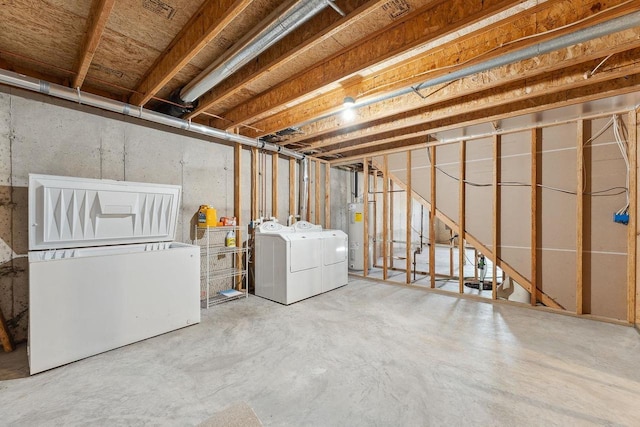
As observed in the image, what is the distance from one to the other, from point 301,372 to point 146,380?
1.14 meters

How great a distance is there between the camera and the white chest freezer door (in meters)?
2.28

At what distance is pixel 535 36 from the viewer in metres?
1.83

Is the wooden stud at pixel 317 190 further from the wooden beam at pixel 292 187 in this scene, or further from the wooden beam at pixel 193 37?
the wooden beam at pixel 193 37

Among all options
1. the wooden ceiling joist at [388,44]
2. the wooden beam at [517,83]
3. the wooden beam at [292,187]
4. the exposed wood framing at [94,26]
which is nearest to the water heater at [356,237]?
the wooden beam at [292,187]

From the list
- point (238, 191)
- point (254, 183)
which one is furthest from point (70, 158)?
point (254, 183)

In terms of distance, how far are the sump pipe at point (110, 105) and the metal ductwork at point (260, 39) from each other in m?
0.68

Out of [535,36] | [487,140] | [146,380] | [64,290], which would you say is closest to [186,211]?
[64,290]

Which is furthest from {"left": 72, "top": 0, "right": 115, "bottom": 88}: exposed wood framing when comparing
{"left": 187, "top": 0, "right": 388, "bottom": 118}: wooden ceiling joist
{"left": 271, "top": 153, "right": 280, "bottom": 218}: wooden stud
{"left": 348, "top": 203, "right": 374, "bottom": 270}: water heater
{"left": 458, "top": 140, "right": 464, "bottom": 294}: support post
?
{"left": 348, "top": 203, "right": 374, "bottom": 270}: water heater

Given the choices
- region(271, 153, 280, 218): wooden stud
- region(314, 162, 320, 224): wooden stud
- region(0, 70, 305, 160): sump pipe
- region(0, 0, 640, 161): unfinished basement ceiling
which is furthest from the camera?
region(314, 162, 320, 224): wooden stud

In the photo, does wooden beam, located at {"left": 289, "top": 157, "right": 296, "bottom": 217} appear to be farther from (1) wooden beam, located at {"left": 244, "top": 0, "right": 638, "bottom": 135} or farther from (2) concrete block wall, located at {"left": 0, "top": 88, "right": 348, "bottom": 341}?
(1) wooden beam, located at {"left": 244, "top": 0, "right": 638, "bottom": 135}

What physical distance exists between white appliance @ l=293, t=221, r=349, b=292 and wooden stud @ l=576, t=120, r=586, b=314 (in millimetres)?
3018

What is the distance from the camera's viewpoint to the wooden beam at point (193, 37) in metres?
1.66

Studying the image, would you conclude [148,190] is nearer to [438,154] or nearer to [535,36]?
[535,36]

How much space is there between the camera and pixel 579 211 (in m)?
3.18
